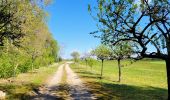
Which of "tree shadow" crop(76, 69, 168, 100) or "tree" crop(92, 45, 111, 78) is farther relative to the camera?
"tree" crop(92, 45, 111, 78)

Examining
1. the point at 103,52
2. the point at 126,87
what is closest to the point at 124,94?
the point at 126,87

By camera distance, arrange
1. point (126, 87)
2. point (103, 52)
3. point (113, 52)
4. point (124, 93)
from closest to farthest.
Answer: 1. point (124, 93)
2. point (126, 87)
3. point (113, 52)
4. point (103, 52)

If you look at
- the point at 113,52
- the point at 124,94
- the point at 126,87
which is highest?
the point at 113,52

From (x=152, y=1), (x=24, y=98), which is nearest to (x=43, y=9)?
(x=24, y=98)

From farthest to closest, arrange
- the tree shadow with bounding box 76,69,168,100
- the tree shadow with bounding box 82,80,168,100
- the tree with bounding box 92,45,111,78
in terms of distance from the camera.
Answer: the tree with bounding box 92,45,111,78
the tree shadow with bounding box 76,69,168,100
the tree shadow with bounding box 82,80,168,100

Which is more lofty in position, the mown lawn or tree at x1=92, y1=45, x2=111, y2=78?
tree at x1=92, y1=45, x2=111, y2=78

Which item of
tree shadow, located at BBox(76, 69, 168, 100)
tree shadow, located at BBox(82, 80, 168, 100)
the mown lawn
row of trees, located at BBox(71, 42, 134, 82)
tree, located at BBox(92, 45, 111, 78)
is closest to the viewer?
row of trees, located at BBox(71, 42, 134, 82)

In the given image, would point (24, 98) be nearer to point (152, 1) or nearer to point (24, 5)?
point (24, 5)

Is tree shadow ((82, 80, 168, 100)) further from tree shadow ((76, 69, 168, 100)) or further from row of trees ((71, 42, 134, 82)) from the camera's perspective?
row of trees ((71, 42, 134, 82))

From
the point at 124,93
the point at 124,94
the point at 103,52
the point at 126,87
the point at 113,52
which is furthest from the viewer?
the point at 103,52

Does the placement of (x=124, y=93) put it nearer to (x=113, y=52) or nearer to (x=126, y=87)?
(x=126, y=87)

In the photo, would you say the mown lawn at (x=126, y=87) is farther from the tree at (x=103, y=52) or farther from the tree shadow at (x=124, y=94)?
the tree at (x=103, y=52)

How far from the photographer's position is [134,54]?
2350 cm

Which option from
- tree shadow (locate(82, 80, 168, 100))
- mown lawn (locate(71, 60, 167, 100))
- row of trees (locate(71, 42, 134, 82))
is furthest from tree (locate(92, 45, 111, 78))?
tree shadow (locate(82, 80, 168, 100))
